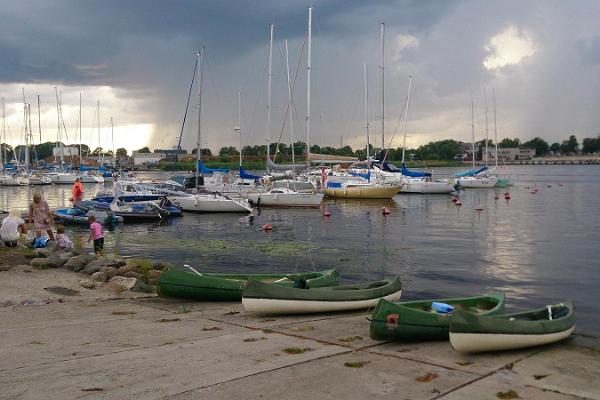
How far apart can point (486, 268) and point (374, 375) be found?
15.4m

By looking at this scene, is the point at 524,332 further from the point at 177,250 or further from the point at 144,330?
the point at 177,250

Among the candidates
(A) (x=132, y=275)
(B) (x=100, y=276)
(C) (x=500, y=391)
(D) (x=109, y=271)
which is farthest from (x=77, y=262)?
(C) (x=500, y=391)

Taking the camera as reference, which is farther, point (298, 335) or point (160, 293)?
point (160, 293)

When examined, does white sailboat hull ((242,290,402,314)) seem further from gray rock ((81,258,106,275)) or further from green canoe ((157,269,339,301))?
gray rock ((81,258,106,275))

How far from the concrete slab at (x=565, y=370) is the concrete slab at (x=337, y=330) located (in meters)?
2.65

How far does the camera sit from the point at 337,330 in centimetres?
1170

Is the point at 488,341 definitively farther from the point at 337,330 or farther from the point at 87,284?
the point at 87,284

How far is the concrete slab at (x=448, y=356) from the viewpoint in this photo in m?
9.40

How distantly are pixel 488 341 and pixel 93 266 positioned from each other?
40.6 ft

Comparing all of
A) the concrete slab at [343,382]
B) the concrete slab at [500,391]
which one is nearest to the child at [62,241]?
the concrete slab at [343,382]

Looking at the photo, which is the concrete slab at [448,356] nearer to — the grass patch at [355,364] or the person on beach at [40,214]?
the grass patch at [355,364]

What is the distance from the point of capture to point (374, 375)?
346 inches

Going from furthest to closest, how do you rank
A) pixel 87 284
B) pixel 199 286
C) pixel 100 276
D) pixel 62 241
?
pixel 62 241 < pixel 100 276 < pixel 87 284 < pixel 199 286

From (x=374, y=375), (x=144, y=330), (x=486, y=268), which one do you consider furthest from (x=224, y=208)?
(x=374, y=375)
